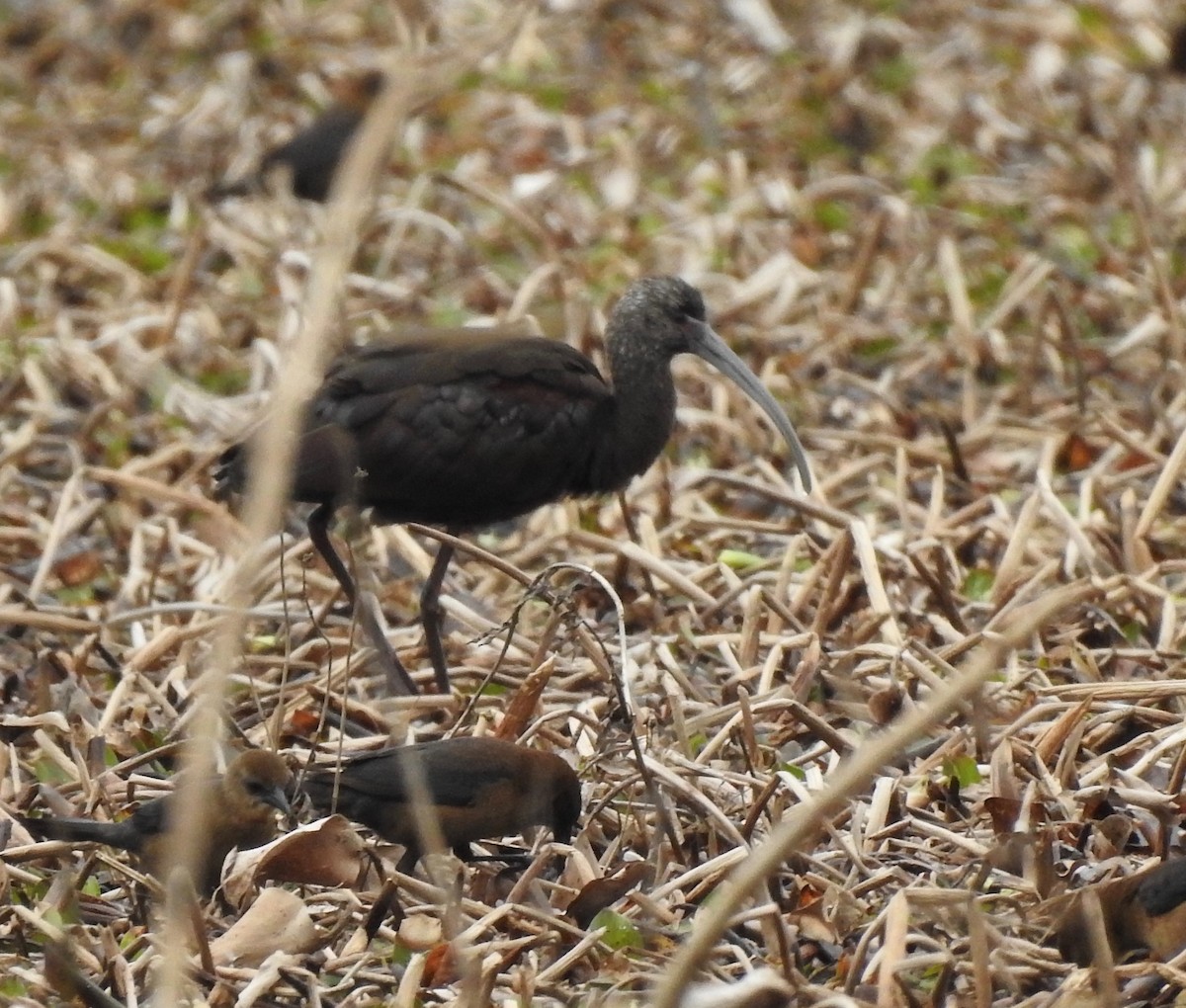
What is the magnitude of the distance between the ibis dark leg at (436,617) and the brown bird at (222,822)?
3.61 feet

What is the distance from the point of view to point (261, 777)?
14.3 feet

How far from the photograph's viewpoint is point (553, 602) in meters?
4.45

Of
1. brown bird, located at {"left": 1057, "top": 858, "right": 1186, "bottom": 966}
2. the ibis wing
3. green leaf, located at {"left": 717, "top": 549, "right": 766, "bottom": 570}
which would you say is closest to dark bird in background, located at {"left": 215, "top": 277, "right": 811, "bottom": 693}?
the ibis wing

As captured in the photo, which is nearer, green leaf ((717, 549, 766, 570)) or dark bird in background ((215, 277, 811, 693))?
dark bird in background ((215, 277, 811, 693))

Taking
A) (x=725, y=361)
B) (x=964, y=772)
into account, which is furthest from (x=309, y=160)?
(x=964, y=772)

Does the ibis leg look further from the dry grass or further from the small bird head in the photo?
the small bird head

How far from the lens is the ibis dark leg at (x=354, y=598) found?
5.34m

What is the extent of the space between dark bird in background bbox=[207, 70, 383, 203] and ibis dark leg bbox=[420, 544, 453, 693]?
458 cm

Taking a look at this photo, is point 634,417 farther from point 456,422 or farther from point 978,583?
point 978,583

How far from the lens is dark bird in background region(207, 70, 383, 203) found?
33.0 feet

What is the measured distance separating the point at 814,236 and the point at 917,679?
15.6ft

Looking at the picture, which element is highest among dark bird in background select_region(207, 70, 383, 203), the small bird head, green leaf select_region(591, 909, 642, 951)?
the small bird head

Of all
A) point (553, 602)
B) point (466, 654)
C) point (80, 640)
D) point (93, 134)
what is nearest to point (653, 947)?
point (553, 602)

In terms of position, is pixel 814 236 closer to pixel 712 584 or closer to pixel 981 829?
pixel 712 584
